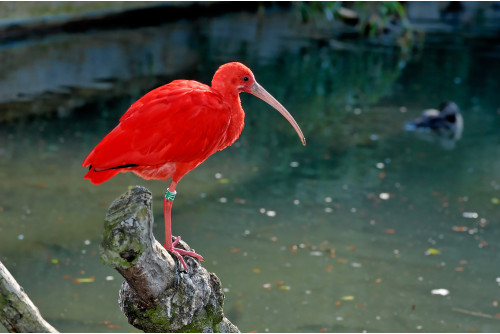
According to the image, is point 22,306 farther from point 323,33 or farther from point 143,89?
point 323,33

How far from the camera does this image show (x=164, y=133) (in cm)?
370

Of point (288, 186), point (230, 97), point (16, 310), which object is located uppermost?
point (230, 97)

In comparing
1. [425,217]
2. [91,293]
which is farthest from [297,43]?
[91,293]

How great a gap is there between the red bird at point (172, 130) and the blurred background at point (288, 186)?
3.14 m

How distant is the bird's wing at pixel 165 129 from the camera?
359 centimetres

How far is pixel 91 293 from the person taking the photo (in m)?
7.10

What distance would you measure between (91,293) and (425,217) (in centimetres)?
423

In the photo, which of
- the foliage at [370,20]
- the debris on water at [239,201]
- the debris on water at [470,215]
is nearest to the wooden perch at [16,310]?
the debris on water at [239,201]

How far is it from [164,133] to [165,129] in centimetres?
2

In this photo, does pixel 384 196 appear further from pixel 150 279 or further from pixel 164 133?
pixel 150 279

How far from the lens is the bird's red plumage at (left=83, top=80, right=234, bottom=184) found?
3600 mm

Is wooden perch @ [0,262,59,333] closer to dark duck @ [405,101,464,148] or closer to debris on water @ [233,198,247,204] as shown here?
debris on water @ [233,198,247,204]

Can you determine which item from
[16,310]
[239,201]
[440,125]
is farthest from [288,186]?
[16,310]

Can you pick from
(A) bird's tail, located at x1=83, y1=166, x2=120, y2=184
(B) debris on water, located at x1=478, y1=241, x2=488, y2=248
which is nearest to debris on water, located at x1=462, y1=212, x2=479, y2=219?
(B) debris on water, located at x1=478, y1=241, x2=488, y2=248
